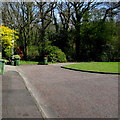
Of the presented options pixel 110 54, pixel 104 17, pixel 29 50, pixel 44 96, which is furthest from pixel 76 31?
pixel 44 96

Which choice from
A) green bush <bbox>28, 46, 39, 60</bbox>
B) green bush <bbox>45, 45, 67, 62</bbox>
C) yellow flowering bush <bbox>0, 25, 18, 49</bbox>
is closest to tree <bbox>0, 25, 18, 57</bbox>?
yellow flowering bush <bbox>0, 25, 18, 49</bbox>

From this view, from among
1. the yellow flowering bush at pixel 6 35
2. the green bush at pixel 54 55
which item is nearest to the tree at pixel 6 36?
the yellow flowering bush at pixel 6 35

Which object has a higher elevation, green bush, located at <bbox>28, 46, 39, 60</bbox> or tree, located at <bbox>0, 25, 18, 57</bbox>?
tree, located at <bbox>0, 25, 18, 57</bbox>

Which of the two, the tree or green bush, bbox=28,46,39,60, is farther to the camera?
green bush, bbox=28,46,39,60

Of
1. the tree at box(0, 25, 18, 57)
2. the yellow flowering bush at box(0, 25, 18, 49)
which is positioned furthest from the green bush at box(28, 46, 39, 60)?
the yellow flowering bush at box(0, 25, 18, 49)

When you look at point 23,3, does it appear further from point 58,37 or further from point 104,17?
point 104,17

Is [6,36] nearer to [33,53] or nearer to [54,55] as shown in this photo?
[33,53]

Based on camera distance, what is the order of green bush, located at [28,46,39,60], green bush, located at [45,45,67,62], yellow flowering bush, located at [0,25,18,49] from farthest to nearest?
green bush, located at [28,46,39,60], green bush, located at [45,45,67,62], yellow flowering bush, located at [0,25,18,49]

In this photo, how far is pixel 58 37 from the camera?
23375 mm

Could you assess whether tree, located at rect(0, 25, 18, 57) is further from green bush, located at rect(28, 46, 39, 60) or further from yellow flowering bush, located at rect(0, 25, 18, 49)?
green bush, located at rect(28, 46, 39, 60)

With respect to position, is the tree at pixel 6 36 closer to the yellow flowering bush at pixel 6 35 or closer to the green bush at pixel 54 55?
the yellow flowering bush at pixel 6 35

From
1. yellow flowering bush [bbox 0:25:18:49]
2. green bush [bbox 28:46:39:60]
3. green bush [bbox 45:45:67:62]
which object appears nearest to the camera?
yellow flowering bush [bbox 0:25:18:49]

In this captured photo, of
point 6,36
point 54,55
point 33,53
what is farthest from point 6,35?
point 54,55

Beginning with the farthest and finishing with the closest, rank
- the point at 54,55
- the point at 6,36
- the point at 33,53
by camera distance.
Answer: the point at 33,53 < the point at 54,55 < the point at 6,36
